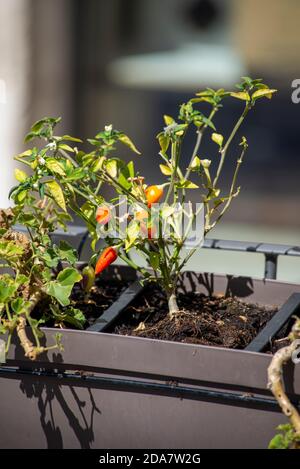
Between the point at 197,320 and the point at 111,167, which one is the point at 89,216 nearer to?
the point at 111,167

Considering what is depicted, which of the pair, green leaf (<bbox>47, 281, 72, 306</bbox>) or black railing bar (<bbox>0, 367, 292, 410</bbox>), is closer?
black railing bar (<bbox>0, 367, 292, 410</bbox>)

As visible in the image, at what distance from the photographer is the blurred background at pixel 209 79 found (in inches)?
150

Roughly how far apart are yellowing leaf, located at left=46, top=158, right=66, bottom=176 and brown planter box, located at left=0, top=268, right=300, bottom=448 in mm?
218

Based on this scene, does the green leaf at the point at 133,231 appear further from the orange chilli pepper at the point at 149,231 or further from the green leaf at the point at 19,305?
the green leaf at the point at 19,305

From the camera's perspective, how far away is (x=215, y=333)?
1.13 meters

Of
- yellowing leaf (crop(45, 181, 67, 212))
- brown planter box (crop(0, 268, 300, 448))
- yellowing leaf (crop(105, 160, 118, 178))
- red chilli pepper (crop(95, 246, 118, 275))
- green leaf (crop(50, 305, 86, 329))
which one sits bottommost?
brown planter box (crop(0, 268, 300, 448))

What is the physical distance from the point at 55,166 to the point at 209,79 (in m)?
3.40

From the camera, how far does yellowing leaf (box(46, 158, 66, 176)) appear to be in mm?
1021

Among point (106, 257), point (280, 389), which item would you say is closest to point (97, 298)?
point (106, 257)

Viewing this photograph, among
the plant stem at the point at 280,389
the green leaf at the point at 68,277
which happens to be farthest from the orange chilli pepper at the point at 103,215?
the plant stem at the point at 280,389

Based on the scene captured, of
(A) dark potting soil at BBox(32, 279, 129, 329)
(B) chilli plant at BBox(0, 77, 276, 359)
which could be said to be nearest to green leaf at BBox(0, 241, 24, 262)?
(B) chilli plant at BBox(0, 77, 276, 359)

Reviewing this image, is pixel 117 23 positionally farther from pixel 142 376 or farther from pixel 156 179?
pixel 142 376

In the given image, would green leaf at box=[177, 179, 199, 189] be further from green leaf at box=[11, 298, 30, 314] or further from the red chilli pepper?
green leaf at box=[11, 298, 30, 314]

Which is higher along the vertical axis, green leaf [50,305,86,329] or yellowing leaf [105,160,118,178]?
yellowing leaf [105,160,118,178]
